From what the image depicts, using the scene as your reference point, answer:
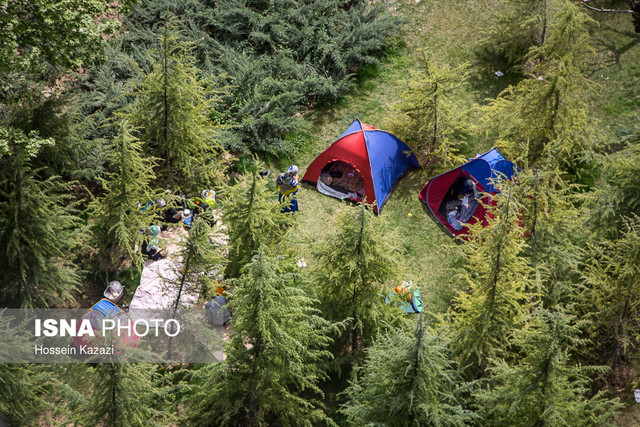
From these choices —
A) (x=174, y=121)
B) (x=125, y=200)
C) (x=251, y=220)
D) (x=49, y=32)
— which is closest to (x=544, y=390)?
(x=251, y=220)

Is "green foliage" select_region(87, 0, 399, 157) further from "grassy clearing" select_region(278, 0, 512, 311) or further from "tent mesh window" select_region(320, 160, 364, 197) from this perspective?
"tent mesh window" select_region(320, 160, 364, 197)

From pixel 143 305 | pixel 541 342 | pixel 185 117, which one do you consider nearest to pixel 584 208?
pixel 541 342

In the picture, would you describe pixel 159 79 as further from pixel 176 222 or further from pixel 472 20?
pixel 472 20

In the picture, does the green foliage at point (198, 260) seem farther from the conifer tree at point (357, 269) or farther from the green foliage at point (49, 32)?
the green foliage at point (49, 32)

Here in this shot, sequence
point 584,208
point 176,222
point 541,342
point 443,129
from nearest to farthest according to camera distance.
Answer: point 541,342 < point 584,208 < point 176,222 < point 443,129

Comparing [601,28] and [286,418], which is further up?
[601,28]

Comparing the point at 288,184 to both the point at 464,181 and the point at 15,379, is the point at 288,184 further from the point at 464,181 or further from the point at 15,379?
the point at 15,379

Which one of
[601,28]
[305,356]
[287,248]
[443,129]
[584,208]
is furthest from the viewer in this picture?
[601,28]
